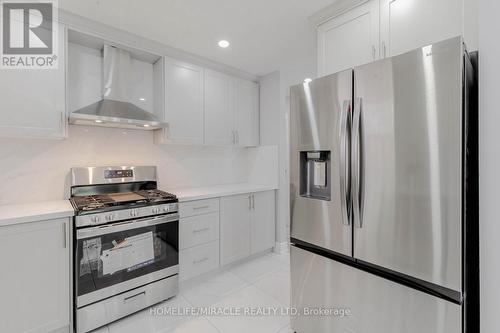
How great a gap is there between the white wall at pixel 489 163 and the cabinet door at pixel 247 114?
2.52 m

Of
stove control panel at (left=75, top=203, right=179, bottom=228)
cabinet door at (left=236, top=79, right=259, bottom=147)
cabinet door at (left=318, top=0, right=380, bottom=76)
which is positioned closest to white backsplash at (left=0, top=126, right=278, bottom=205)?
cabinet door at (left=236, top=79, right=259, bottom=147)

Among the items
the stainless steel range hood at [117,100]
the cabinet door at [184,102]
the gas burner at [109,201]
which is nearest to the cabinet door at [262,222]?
the cabinet door at [184,102]

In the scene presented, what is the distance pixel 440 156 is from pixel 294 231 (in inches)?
38.3

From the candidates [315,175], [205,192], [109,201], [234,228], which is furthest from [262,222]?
[109,201]

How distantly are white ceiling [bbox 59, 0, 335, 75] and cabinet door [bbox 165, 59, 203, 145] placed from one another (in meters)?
0.23

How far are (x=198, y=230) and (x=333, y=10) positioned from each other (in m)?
2.33

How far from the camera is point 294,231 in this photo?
1712 millimetres

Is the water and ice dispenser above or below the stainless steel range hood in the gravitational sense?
below

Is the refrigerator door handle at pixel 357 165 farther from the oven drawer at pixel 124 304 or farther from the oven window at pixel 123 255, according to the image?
the oven drawer at pixel 124 304

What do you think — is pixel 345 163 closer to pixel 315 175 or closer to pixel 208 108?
pixel 315 175

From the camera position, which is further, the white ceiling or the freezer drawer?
the white ceiling

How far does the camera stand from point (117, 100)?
2.37 m

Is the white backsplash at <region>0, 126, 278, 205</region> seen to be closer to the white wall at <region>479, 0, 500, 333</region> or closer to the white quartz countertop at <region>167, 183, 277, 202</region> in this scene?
the white quartz countertop at <region>167, 183, 277, 202</region>

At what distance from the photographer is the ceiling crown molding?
5.93 ft
